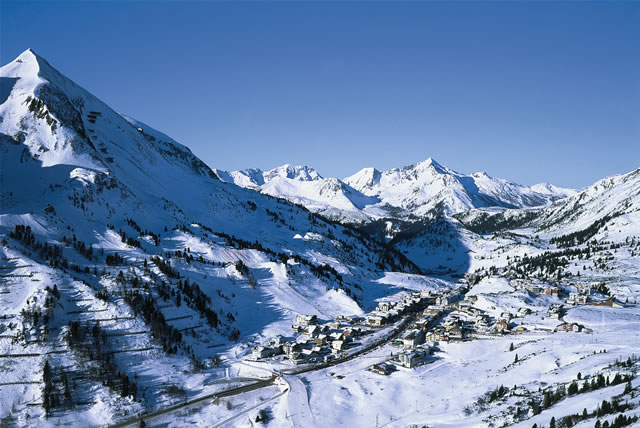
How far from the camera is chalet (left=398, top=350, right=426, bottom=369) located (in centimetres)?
8216

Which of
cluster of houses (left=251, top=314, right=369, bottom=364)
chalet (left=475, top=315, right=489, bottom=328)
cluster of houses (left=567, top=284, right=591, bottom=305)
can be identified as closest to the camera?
cluster of houses (left=251, top=314, right=369, bottom=364)

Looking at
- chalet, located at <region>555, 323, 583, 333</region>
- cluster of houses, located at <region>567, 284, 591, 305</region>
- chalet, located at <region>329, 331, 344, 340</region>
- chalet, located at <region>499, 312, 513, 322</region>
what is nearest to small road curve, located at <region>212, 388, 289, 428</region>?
chalet, located at <region>329, 331, 344, 340</region>

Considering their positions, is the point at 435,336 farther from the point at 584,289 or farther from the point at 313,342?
the point at 584,289

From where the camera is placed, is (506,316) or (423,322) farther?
(506,316)

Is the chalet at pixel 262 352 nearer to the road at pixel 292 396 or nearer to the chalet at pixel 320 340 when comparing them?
the road at pixel 292 396

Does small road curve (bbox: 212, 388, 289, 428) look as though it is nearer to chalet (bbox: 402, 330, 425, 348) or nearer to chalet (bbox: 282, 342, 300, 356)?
chalet (bbox: 282, 342, 300, 356)

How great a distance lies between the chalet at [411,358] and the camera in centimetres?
8216

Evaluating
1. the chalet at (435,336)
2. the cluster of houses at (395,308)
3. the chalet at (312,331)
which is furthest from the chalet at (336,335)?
the chalet at (435,336)

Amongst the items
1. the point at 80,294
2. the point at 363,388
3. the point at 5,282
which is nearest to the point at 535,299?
the point at 363,388

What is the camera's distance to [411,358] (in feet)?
270

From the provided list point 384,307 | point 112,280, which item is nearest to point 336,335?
point 384,307

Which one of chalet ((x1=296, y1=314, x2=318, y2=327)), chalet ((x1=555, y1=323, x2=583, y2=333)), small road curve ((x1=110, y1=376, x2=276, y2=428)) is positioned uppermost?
chalet ((x1=296, y1=314, x2=318, y2=327))

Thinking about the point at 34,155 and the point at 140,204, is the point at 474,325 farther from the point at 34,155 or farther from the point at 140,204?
the point at 34,155

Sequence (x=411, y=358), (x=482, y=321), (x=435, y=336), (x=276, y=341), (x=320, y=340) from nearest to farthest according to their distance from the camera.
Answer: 1. (x=411, y=358)
2. (x=276, y=341)
3. (x=320, y=340)
4. (x=435, y=336)
5. (x=482, y=321)
